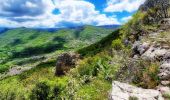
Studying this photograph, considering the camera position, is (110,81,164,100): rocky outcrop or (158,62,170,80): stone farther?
(158,62,170,80): stone

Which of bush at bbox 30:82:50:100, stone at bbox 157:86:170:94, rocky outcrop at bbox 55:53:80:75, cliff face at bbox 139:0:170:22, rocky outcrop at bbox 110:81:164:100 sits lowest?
rocky outcrop at bbox 55:53:80:75

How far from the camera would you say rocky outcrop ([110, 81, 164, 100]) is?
59.6 feet

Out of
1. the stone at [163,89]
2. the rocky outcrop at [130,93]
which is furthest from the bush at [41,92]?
the rocky outcrop at [130,93]

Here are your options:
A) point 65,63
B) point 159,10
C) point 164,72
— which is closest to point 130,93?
point 164,72

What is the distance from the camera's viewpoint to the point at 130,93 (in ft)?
62.8

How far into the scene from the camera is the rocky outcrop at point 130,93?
18156 millimetres

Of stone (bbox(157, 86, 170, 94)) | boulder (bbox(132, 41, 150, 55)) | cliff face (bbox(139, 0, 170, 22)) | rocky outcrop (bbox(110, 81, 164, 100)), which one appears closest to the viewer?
rocky outcrop (bbox(110, 81, 164, 100))

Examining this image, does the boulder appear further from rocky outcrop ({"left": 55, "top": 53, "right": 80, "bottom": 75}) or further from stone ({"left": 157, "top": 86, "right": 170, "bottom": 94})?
rocky outcrop ({"left": 55, "top": 53, "right": 80, "bottom": 75})

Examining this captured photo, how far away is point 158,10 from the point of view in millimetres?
64812

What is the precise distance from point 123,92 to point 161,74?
592 centimetres

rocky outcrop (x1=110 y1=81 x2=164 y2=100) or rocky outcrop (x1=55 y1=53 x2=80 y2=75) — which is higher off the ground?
rocky outcrop (x1=110 y1=81 x2=164 y2=100)

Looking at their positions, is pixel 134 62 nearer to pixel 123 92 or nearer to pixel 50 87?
pixel 123 92

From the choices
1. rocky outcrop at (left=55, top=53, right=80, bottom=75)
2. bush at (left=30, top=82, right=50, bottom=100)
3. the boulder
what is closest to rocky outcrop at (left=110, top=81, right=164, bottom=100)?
the boulder

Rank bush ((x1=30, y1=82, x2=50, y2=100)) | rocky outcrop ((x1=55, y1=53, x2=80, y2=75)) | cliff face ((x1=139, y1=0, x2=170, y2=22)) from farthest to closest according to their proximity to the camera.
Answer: rocky outcrop ((x1=55, y1=53, x2=80, y2=75)), cliff face ((x1=139, y1=0, x2=170, y2=22)), bush ((x1=30, y1=82, x2=50, y2=100))
